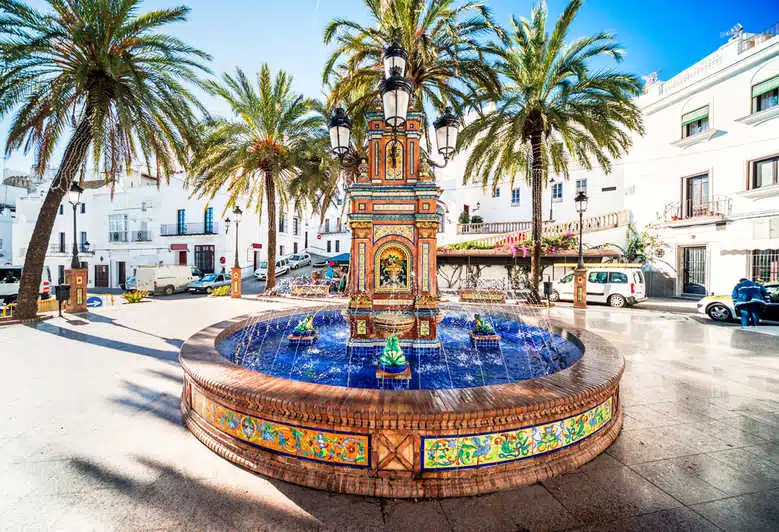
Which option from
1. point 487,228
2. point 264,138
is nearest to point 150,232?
point 264,138

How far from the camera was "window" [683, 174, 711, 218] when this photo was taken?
18.9 meters

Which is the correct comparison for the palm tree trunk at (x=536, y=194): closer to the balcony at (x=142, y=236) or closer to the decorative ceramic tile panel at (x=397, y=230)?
the decorative ceramic tile panel at (x=397, y=230)

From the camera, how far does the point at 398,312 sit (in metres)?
6.91

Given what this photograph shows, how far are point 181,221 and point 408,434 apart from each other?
34.5 m

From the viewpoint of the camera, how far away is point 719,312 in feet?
41.0

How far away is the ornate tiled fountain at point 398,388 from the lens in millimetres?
3139

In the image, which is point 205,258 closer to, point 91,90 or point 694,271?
point 91,90

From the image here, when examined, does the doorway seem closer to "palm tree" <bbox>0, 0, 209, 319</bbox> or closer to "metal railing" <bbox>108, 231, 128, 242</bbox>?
"palm tree" <bbox>0, 0, 209, 319</bbox>

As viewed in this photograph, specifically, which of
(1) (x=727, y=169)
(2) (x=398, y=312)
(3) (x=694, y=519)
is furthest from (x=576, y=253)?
(3) (x=694, y=519)

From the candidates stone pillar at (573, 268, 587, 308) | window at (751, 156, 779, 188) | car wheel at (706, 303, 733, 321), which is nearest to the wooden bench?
stone pillar at (573, 268, 587, 308)

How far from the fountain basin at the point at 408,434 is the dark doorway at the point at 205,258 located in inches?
1179

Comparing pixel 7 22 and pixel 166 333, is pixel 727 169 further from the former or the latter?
pixel 7 22

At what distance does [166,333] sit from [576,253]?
20.2m

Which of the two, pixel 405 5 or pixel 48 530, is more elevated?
pixel 405 5
